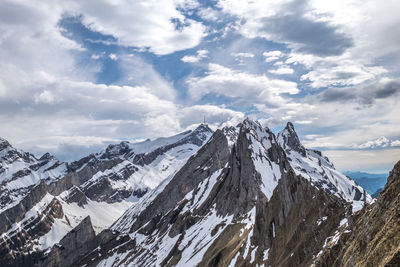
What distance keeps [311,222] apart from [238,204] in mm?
100311

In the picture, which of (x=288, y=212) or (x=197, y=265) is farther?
(x=197, y=265)

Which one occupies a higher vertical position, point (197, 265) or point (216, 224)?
point (216, 224)

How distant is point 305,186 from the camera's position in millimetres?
99438

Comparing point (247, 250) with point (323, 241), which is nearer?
point (323, 241)

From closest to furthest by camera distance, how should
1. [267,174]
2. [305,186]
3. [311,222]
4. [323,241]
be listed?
[323,241] → [311,222] → [305,186] → [267,174]

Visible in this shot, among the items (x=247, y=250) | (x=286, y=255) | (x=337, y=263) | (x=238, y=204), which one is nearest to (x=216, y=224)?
(x=238, y=204)

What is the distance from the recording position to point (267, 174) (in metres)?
194

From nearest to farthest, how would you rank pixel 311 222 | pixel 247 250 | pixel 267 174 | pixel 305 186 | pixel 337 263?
1. pixel 337 263
2. pixel 311 222
3. pixel 305 186
4. pixel 247 250
5. pixel 267 174

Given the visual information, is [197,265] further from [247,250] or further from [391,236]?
[391,236]

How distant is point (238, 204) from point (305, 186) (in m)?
84.8

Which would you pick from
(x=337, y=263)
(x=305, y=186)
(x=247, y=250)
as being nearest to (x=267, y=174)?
(x=247, y=250)

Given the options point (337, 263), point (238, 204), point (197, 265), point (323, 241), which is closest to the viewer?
point (337, 263)

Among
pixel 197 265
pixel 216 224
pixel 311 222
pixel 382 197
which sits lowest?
pixel 197 265

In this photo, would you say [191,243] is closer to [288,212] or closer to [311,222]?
[288,212]
